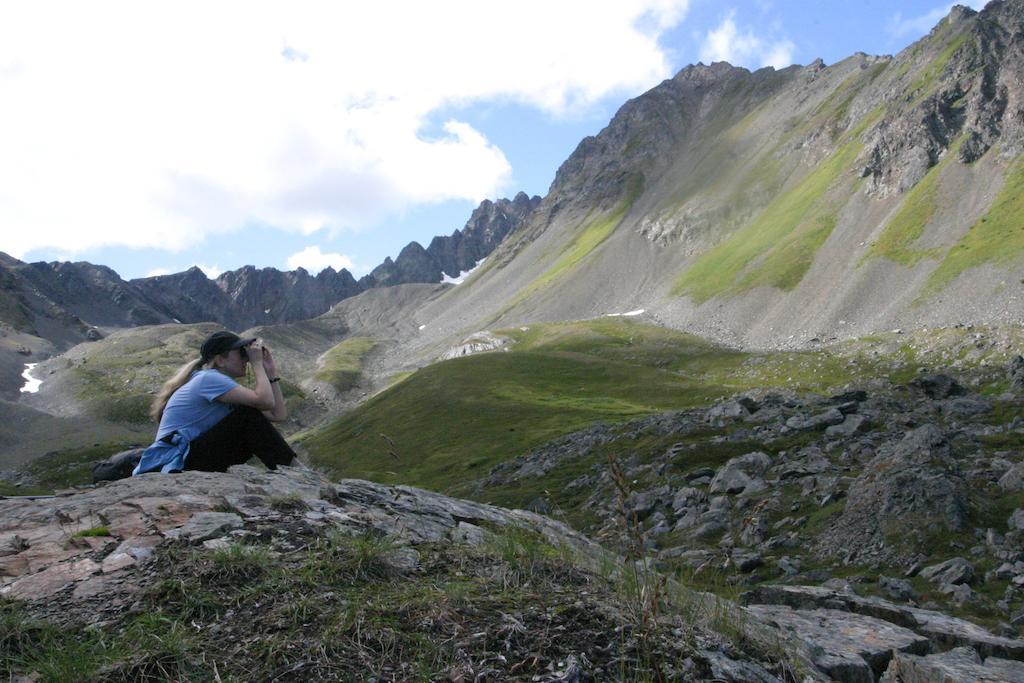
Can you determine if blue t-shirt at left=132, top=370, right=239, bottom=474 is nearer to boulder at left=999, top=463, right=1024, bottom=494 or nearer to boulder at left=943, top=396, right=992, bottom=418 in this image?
boulder at left=999, top=463, right=1024, bottom=494

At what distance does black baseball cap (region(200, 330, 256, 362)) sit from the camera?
10.9 m

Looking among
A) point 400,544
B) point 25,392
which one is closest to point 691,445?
point 400,544

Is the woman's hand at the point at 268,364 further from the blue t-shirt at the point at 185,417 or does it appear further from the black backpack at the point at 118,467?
the black backpack at the point at 118,467

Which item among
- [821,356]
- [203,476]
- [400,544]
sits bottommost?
[821,356]

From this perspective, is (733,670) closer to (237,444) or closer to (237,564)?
(237,564)

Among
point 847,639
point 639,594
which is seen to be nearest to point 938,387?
point 847,639

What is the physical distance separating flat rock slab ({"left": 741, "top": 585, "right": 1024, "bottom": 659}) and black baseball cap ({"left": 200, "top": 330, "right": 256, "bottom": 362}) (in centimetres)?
947

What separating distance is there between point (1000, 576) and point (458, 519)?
12451 millimetres

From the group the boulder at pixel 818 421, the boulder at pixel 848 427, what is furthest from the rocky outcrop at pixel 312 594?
the boulder at pixel 818 421

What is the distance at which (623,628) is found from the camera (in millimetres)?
5125

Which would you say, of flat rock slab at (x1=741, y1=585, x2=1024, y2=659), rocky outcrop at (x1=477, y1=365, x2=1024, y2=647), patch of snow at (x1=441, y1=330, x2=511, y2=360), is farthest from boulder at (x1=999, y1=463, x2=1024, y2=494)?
patch of snow at (x1=441, y1=330, x2=511, y2=360)

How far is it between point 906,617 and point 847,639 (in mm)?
2420

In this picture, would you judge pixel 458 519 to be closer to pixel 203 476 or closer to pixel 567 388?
pixel 203 476

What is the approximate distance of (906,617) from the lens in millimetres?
9742
